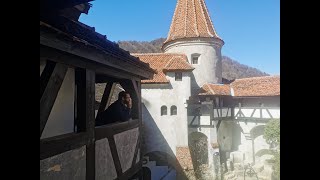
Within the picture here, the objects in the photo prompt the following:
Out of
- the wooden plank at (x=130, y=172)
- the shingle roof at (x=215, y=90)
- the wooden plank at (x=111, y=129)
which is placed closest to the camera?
the wooden plank at (x=111, y=129)

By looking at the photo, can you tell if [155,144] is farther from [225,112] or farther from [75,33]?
[75,33]

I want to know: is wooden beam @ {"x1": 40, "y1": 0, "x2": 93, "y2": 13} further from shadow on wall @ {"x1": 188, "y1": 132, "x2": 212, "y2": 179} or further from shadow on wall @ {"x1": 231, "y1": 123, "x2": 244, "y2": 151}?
shadow on wall @ {"x1": 231, "y1": 123, "x2": 244, "y2": 151}

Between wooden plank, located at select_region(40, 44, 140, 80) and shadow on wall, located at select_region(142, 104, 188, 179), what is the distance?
606 inches

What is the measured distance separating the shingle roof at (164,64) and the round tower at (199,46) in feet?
3.95

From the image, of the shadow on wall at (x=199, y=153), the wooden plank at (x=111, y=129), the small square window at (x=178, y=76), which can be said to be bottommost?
the shadow on wall at (x=199, y=153)

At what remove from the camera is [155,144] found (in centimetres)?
1938

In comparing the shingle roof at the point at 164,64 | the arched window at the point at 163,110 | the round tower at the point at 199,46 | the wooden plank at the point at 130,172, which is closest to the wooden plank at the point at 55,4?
the wooden plank at the point at 130,172

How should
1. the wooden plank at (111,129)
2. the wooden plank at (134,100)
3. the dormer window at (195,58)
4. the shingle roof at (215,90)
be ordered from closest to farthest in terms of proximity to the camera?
1. the wooden plank at (111,129)
2. the wooden plank at (134,100)
3. the shingle roof at (215,90)
4. the dormer window at (195,58)

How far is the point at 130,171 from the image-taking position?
461 cm

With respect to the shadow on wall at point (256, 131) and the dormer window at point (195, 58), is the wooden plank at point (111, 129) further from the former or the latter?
the dormer window at point (195, 58)

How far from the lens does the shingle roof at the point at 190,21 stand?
928 inches

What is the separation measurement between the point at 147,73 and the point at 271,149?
55.1 feet

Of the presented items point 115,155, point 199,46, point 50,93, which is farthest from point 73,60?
point 199,46

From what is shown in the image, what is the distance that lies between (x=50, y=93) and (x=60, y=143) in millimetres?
493
